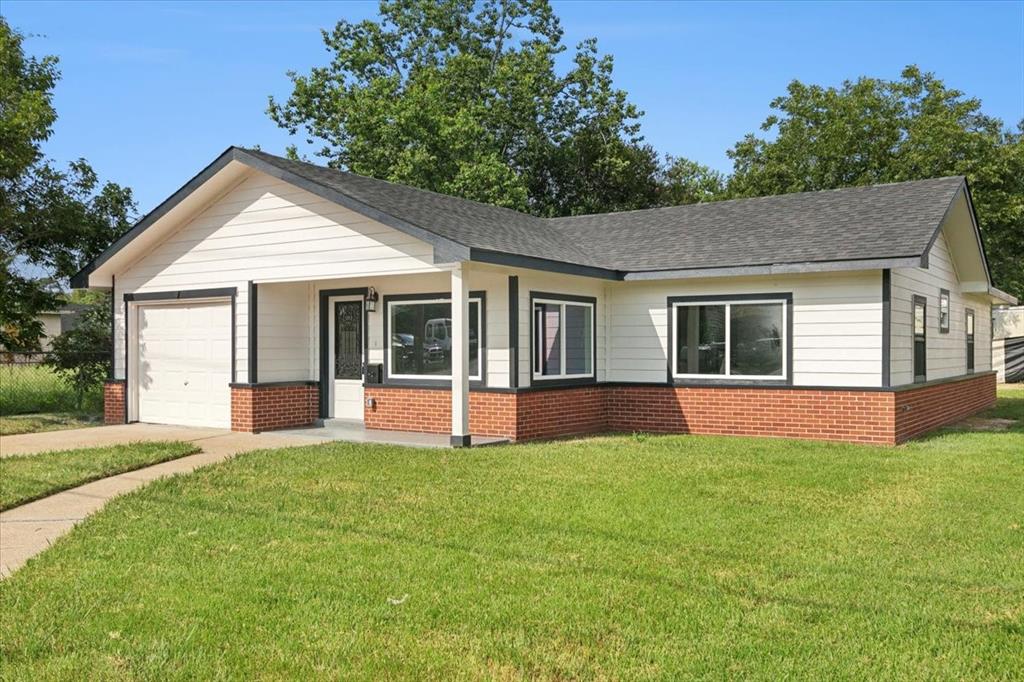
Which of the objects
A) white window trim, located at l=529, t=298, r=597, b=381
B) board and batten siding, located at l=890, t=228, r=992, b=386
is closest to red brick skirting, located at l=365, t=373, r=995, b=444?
white window trim, located at l=529, t=298, r=597, b=381

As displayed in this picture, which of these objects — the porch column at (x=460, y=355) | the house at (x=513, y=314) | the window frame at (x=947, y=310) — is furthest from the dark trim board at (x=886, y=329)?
the porch column at (x=460, y=355)

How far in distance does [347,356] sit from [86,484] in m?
6.36

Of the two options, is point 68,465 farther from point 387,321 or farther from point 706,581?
point 706,581

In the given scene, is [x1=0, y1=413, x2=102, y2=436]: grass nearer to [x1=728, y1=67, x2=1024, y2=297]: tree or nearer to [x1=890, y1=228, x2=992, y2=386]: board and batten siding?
[x1=890, y1=228, x2=992, y2=386]: board and batten siding

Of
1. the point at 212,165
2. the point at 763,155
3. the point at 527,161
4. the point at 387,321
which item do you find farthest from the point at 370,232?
the point at 763,155

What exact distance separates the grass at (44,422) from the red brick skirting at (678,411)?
18.7ft

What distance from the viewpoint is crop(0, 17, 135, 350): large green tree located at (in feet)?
53.3

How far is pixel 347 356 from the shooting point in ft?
50.9

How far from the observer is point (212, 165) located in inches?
555

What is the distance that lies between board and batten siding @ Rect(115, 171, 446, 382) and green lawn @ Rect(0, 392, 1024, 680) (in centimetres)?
440

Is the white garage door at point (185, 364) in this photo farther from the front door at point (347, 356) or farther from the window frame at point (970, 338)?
the window frame at point (970, 338)

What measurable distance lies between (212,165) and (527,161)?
2400 centimetres

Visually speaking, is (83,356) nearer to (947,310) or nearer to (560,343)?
(560,343)

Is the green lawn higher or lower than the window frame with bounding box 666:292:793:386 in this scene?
lower
